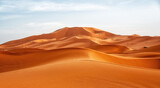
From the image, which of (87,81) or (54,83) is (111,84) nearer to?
(87,81)

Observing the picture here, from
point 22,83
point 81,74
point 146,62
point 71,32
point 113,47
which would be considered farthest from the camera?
point 71,32

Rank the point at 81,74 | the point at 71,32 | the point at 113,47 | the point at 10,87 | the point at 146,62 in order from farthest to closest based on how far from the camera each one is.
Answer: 1. the point at 71,32
2. the point at 113,47
3. the point at 146,62
4. the point at 81,74
5. the point at 10,87

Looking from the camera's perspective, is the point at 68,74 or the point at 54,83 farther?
the point at 68,74

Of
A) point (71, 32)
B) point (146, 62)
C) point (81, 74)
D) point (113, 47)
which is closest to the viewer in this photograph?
point (81, 74)

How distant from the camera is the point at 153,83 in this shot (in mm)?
3514

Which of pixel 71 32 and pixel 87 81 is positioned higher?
pixel 71 32

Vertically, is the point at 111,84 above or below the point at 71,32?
below

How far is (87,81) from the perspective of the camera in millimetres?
3496

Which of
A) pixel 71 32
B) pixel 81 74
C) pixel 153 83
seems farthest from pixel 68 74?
pixel 71 32

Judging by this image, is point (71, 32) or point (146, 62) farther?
point (71, 32)

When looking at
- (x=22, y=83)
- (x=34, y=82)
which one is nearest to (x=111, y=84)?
(x=34, y=82)

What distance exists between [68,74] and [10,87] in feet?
4.49

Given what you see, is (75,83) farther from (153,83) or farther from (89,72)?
(153,83)

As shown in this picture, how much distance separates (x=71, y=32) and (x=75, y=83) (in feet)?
222
